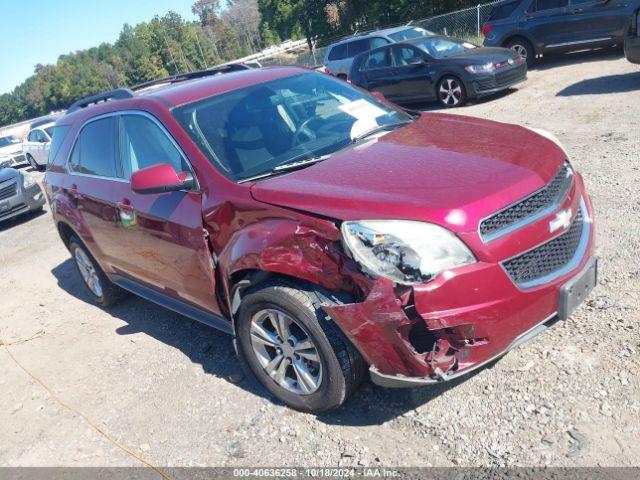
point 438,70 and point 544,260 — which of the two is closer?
point 544,260

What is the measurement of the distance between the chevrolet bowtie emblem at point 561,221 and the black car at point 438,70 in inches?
361

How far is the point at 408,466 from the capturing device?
288 centimetres

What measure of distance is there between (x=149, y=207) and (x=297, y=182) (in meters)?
1.38

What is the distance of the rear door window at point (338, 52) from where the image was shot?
16.9 metres

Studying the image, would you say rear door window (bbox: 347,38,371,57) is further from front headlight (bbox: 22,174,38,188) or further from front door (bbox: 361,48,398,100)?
front headlight (bbox: 22,174,38,188)

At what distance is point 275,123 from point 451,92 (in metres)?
9.05

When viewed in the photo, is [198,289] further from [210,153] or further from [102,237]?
[102,237]

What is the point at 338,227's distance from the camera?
2.83 meters

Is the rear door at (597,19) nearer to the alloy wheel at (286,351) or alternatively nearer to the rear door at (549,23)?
the rear door at (549,23)

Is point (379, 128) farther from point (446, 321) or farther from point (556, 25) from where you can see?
point (556, 25)

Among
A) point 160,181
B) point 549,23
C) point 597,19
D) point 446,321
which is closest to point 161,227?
point 160,181

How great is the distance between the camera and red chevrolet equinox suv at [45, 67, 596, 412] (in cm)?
270

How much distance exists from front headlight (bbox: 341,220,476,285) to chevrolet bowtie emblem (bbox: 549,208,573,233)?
554mm

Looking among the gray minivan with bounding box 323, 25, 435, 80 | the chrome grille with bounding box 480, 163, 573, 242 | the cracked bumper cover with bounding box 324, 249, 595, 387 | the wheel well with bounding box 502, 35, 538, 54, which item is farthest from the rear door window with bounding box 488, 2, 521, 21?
the cracked bumper cover with bounding box 324, 249, 595, 387
